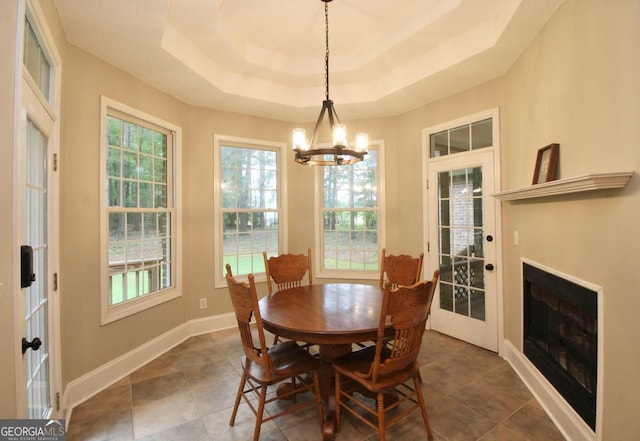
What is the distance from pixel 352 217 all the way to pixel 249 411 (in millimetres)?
2626

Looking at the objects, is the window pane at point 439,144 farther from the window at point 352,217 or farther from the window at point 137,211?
the window at point 137,211

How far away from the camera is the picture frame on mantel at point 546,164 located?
2.07 m

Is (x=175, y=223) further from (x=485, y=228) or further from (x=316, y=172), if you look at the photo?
(x=485, y=228)

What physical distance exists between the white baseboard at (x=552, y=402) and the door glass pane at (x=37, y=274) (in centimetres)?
297

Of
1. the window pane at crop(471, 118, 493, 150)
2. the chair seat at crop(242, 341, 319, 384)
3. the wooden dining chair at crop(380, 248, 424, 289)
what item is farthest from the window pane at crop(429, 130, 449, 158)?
the chair seat at crop(242, 341, 319, 384)

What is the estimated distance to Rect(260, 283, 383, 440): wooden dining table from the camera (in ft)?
5.79

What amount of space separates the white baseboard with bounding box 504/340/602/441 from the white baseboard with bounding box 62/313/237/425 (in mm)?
3054

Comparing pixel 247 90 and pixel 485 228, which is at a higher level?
pixel 247 90

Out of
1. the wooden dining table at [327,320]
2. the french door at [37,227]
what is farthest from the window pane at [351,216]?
the french door at [37,227]

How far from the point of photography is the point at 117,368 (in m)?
2.60

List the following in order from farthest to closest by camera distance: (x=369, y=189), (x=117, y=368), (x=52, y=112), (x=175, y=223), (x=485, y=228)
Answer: (x=369, y=189), (x=175, y=223), (x=485, y=228), (x=117, y=368), (x=52, y=112)

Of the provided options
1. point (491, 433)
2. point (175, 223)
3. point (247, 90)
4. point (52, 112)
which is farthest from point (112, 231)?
point (491, 433)

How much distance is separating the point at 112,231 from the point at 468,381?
3.36 meters

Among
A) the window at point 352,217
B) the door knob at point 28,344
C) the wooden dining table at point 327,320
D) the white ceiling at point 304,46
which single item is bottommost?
the wooden dining table at point 327,320
